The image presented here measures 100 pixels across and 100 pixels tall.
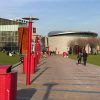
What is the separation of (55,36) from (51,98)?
17868 centimetres

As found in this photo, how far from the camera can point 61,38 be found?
188375mm

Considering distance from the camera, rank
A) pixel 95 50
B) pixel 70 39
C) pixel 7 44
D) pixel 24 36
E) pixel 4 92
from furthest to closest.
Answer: pixel 70 39 < pixel 95 50 < pixel 7 44 < pixel 24 36 < pixel 4 92

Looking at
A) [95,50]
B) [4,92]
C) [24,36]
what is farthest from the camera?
[95,50]

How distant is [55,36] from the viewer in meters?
193

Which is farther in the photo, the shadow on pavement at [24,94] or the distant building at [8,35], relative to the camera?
the distant building at [8,35]

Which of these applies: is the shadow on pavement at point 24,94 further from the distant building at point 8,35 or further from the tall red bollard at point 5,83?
the distant building at point 8,35

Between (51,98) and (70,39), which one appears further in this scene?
(70,39)

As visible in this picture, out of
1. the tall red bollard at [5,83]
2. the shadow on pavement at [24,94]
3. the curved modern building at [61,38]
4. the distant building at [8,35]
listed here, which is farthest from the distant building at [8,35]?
the tall red bollard at [5,83]

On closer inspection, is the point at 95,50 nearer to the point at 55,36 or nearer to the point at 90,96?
the point at 55,36

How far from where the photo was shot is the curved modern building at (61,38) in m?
182

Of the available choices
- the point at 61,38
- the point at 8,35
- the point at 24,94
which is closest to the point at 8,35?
the point at 8,35

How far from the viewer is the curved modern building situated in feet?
595

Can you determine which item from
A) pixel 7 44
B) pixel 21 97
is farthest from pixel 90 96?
pixel 7 44

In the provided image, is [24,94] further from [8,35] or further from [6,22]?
[6,22]
